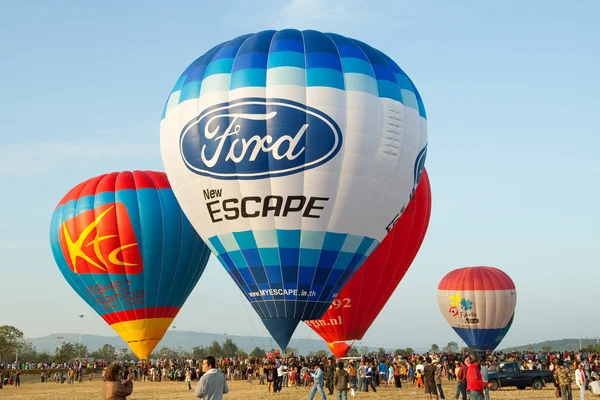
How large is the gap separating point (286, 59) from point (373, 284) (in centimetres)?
1334

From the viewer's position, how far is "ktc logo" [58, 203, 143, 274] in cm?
3375

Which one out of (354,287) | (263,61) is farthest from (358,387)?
(263,61)

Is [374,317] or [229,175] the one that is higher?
[229,175]

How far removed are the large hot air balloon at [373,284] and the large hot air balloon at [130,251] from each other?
784cm

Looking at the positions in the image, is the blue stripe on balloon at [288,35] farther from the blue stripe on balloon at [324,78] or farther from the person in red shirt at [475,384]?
the person in red shirt at [475,384]

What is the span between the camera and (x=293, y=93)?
21.3 meters

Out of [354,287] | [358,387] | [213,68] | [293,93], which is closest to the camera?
[293,93]

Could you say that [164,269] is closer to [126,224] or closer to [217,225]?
[126,224]

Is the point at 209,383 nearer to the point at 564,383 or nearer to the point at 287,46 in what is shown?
the point at 564,383

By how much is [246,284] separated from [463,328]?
30.3m

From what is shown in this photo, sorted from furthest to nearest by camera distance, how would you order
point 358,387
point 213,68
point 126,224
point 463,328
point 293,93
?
point 463,328
point 126,224
point 358,387
point 213,68
point 293,93

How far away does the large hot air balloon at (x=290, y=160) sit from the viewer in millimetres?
21141

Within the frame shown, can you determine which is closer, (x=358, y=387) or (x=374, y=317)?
(x=358, y=387)

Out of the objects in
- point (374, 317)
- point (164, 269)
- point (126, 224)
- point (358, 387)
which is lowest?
point (358, 387)
